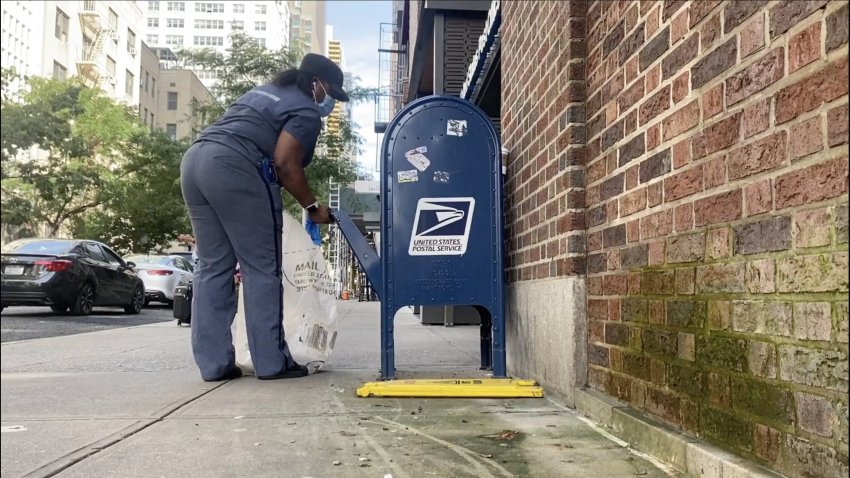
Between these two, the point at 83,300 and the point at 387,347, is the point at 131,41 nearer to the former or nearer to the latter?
the point at 387,347

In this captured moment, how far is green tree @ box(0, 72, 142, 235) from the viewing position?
0.98 m

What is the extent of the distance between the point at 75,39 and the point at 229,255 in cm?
248

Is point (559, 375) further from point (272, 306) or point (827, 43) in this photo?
point (827, 43)

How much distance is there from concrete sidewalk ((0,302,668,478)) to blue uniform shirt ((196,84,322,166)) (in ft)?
4.66

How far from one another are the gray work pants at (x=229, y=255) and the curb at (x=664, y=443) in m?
1.91

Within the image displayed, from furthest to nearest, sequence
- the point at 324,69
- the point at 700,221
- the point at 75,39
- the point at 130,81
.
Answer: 1. the point at 324,69
2. the point at 130,81
3. the point at 700,221
4. the point at 75,39

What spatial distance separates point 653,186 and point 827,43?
3.07 feet

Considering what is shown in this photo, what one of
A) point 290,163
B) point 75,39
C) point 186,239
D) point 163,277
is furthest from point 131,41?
point 163,277

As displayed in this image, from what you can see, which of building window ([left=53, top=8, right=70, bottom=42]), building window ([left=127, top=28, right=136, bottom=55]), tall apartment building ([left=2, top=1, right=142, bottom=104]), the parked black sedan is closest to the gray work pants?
the parked black sedan

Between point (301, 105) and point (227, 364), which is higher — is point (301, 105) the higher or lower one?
the higher one

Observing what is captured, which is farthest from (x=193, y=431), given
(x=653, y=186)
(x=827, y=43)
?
(x=827, y=43)

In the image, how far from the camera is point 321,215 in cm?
398

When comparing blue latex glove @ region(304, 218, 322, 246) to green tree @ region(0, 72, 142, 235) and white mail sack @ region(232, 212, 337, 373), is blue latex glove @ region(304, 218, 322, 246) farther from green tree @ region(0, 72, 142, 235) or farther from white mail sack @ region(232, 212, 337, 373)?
green tree @ region(0, 72, 142, 235)

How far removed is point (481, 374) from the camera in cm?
414
